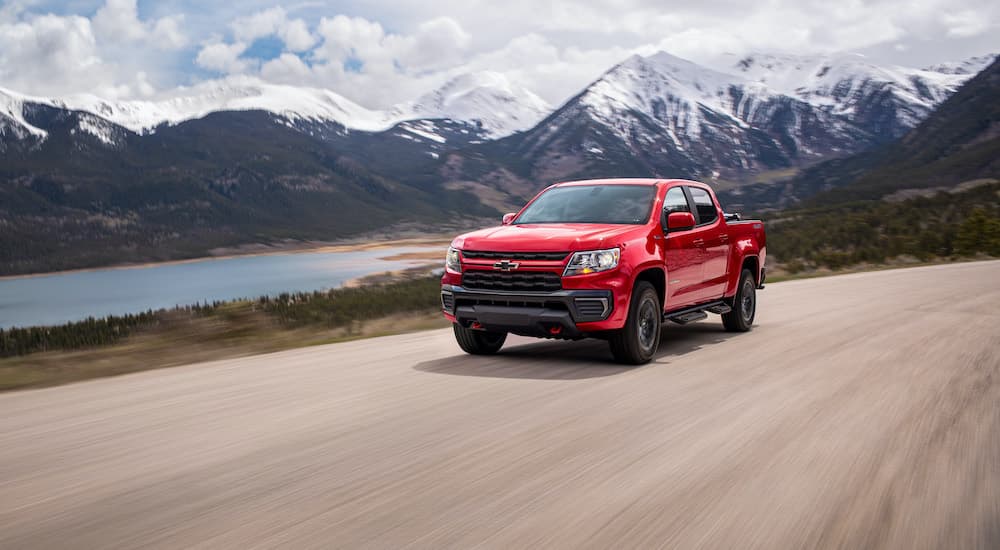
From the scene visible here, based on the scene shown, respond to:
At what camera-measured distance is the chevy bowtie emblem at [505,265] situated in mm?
7695

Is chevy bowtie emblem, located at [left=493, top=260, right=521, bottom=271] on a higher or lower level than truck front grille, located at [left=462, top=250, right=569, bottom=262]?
lower

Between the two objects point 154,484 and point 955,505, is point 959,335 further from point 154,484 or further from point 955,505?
point 154,484

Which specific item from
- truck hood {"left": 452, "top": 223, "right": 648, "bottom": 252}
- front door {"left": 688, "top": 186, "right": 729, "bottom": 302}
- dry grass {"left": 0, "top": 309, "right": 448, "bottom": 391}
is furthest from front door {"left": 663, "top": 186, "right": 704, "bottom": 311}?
dry grass {"left": 0, "top": 309, "right": 448, "bottom": 391}

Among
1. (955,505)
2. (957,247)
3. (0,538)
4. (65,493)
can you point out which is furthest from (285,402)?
(957,247)

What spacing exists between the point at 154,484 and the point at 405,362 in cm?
410

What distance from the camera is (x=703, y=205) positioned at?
388 inches

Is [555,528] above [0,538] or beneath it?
beneath

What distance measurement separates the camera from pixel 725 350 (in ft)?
29.6

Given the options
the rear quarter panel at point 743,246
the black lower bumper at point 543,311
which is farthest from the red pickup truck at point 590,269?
the rear quarter panel at point 743,246

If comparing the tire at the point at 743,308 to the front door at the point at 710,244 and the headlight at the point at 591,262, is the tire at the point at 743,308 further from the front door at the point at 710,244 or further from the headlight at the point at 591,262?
the headlight at the point at 591,262

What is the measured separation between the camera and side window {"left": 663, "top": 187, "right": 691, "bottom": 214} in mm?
8872

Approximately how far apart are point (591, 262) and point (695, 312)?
216 cm

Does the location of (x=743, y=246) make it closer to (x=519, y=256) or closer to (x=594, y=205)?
(x=594, y=205)

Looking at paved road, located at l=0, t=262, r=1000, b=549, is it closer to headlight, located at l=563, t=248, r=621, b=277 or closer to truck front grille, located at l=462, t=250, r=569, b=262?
headlight, located at l=563, t=248, r=621, b=277
